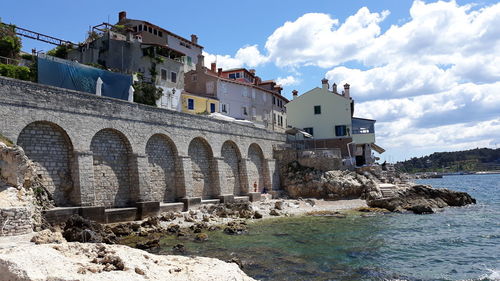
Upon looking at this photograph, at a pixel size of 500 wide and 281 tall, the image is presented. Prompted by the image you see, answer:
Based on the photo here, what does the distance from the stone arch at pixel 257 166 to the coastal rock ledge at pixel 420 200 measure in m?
9.93

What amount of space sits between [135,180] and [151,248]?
7900mm

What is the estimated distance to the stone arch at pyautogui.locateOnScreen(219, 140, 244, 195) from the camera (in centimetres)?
3250

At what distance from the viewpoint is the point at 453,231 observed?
2194 centimetres

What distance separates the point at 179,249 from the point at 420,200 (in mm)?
24787

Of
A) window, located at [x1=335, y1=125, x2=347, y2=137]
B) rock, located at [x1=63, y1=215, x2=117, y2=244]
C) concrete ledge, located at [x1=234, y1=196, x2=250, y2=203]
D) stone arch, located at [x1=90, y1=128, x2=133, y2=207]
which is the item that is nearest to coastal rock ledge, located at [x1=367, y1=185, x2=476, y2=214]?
concrete ledge, located at [x1=234, y1=196, x2=250, y2=203]

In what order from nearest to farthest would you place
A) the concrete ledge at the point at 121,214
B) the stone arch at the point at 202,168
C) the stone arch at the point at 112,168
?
the concrete ledge at the point at 121,214 < the stone arch at the point at 112,168 < the stone arch at the point at 202,168

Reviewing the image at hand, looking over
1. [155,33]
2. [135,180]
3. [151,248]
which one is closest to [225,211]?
[135,180]

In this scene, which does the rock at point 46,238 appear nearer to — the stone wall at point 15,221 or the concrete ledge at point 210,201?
the stone wall at point 15,221

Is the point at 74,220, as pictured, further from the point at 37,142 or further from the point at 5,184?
the point at 37,142

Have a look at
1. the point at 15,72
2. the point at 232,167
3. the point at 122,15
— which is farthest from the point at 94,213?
the point at 122,15

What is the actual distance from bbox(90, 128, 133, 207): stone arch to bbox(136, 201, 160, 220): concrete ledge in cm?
100

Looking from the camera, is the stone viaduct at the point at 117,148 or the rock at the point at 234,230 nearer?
the stone viaduct at the point at 117,148

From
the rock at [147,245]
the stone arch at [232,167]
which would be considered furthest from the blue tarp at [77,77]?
the rock at [147,245]

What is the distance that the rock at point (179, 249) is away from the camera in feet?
52.0
